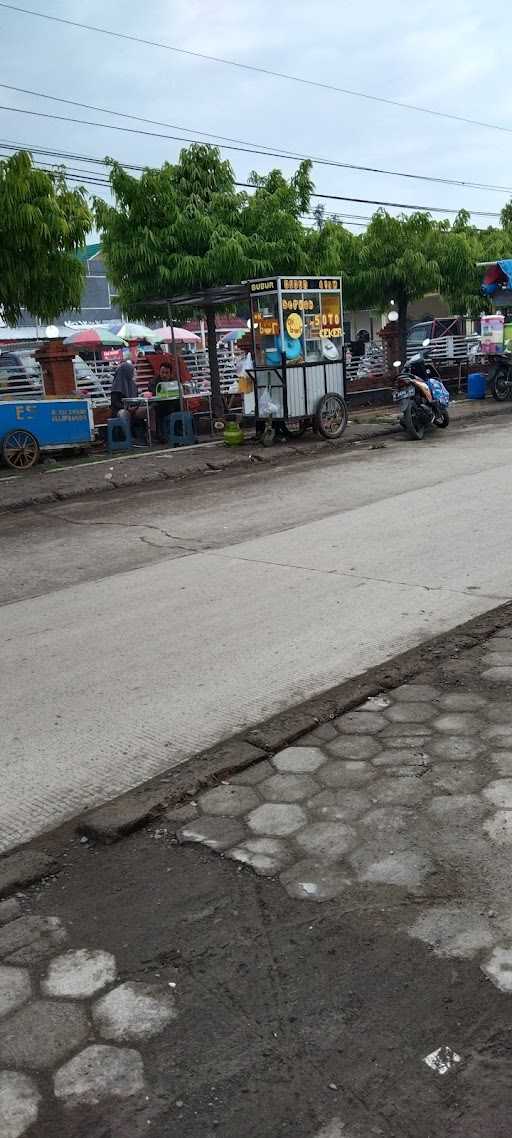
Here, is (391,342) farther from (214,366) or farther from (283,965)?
(283,965)

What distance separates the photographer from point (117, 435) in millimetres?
17891

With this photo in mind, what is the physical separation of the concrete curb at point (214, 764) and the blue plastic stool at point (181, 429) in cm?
1288

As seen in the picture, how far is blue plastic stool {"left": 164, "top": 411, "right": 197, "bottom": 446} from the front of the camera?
18109 millimetres

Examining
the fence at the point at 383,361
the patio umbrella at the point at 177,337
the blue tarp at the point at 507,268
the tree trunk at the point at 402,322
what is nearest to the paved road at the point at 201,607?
the blue tarp at the point at 507,268

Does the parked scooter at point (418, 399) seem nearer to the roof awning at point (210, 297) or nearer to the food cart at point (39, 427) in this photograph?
the roof awning at point (210, 297)

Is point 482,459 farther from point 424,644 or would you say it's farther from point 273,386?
point 424,644

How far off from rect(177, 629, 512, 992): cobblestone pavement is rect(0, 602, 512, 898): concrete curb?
0.26 ft

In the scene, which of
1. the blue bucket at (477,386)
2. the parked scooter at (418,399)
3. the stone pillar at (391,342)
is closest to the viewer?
the parked scooter at (418,399)

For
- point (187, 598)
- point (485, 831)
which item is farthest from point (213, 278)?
point (485, 831)

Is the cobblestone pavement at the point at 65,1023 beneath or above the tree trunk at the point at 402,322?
beneath

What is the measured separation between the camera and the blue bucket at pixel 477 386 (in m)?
23.9

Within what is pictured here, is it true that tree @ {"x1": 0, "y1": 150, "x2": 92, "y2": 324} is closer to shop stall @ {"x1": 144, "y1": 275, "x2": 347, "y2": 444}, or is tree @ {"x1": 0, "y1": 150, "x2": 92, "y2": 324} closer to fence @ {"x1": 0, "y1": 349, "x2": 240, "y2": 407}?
shop stall @ {"x1": 144, "y1": 275, "x2": 347, "y2": 444}

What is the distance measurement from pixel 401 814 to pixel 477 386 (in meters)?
21.4

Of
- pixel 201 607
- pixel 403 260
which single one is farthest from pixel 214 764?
pixel 403 260
